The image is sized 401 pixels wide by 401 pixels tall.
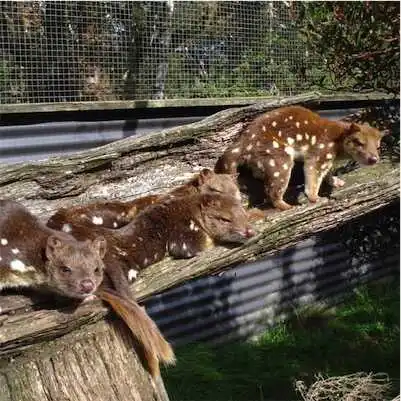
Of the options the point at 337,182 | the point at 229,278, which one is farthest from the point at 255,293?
the point at 337,182

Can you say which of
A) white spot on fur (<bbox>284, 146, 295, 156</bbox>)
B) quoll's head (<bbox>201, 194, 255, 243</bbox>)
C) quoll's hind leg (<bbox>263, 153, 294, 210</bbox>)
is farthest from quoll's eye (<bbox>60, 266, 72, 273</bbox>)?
white spot on fur (<bbox>284, 146, 295, 156</bbox>)

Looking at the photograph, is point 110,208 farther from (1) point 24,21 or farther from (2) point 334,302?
(2) point 334,302

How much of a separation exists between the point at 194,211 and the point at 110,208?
1.28ft

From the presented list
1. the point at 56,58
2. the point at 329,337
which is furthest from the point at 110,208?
the point at 329,337

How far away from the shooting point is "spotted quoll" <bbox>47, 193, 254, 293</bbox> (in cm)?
312

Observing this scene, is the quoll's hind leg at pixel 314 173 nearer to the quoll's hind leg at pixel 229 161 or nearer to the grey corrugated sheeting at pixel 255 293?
the quoll's hind leg at pixel 229 161

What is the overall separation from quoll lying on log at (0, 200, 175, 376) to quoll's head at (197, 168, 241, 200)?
2.31 feet

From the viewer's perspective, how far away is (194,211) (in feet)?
11.1

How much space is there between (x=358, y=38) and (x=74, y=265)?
69.1 inches

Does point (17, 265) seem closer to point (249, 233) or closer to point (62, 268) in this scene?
point (62, 268)

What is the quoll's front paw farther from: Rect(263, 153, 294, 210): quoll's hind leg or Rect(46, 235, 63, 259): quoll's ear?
Rect(46, 235, 63, 259): quoll's ear

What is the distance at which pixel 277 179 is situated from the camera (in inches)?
142

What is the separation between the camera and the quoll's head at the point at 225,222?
3.36m

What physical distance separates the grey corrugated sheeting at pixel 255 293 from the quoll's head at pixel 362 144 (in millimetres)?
2122
